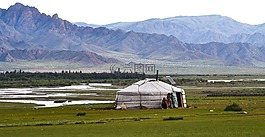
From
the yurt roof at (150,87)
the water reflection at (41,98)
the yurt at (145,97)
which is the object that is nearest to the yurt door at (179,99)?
the yurt at (145,97)

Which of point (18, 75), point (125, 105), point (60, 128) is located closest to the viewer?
point (60, 128)

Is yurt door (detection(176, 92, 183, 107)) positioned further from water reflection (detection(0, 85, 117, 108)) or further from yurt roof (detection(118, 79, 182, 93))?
water reflection (detection(0, 85, 117, 108))

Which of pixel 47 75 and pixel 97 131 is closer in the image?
pixel 97 131

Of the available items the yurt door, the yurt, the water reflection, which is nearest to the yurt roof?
the yurt

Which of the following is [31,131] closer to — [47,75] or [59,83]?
[59,83]

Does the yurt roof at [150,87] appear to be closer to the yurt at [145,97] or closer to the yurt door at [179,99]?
the yurt at [145,97]

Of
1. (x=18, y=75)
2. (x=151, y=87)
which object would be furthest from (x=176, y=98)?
(x=18, y=75)

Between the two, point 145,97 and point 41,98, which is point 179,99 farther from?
point 41,98

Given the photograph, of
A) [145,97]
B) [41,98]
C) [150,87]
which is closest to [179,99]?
[150,87]

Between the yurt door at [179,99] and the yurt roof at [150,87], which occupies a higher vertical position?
the yurt roof at [150,87]

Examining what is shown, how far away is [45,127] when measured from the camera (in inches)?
1628

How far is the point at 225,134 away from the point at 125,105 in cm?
3157

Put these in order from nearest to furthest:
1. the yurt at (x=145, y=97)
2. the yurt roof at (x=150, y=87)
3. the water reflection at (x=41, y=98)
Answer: the yurt at (x=145, y=97), the yurt roof at (x=150, y=87), the water reflection at (x=41, y=98)

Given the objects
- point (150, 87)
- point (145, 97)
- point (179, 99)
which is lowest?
point (179, 99)
